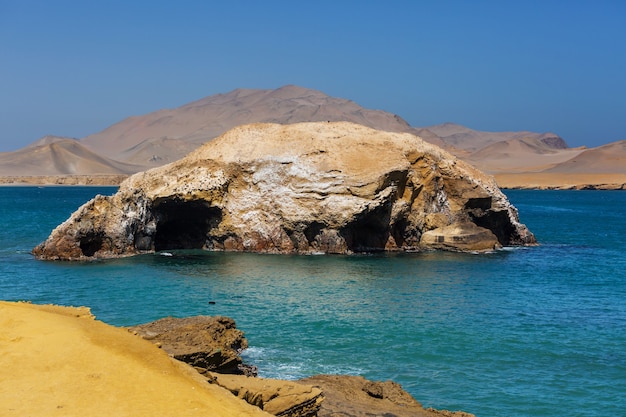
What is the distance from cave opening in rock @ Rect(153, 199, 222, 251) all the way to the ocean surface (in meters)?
2.73

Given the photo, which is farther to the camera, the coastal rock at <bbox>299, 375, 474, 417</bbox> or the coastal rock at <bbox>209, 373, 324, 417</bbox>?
the coastal rock at <bbox>299, 375, 474, 417</bbox>

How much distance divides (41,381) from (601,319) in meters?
21.3

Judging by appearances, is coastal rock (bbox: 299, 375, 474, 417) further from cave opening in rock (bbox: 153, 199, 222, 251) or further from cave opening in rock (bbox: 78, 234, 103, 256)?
cave opening in rock (bbox: 153, 199, 222, 251)

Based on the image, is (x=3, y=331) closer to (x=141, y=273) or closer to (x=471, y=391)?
(x=471, y=391)

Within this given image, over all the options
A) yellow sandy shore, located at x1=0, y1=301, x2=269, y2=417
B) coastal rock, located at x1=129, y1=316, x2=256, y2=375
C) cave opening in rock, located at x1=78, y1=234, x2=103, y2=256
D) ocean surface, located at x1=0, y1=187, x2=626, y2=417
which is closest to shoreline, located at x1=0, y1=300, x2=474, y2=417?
yellow sandy shore, located at x1=0, y1=301, x2=269, y2=417

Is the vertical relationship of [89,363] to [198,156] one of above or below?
below

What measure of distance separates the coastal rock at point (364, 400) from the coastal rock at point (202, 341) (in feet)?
6.45

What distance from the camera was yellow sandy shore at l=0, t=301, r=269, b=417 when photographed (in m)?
9.07

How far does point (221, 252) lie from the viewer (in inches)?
1692

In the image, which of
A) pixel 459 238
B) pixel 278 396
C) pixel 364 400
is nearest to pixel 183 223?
pixel 459 238

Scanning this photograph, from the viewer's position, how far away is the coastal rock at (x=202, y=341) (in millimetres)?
14828

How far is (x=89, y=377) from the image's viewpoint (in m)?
9.66

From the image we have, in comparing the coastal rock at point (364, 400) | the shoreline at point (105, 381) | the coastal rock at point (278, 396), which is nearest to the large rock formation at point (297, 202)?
the coastal rock at point (364, 400)

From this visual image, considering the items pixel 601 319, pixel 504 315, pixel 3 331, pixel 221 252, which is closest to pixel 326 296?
pixel 504 315
